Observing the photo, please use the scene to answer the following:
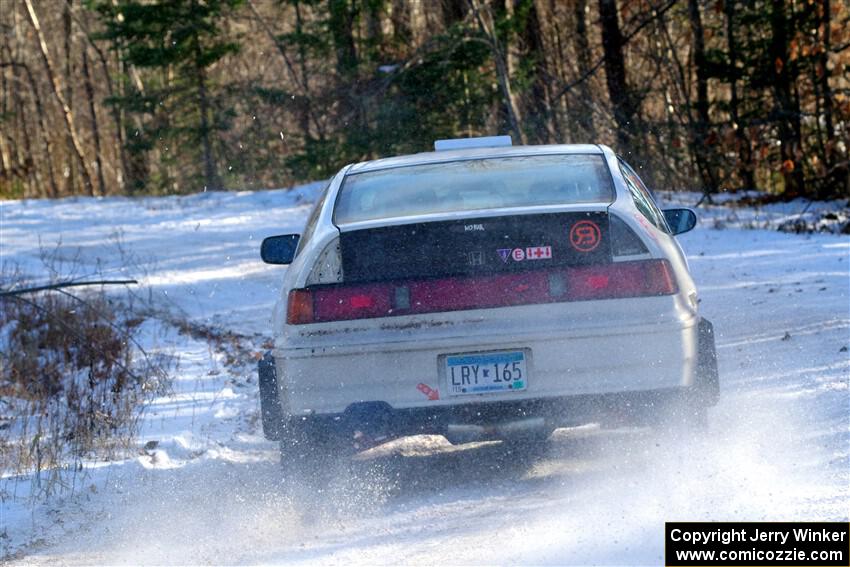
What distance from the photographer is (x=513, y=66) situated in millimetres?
22469

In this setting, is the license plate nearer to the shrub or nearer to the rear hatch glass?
the rear hatch glass

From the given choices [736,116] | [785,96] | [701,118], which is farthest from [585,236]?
[701,118]

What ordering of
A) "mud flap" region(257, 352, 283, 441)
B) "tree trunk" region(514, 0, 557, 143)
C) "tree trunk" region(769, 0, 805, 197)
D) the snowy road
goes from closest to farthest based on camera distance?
the snowy road < "mud flap" region(257, 352, 283, 441) < "tree trunk" region(769, 0, 805, 197) < "tree trunk" region(514, 0, 557, 143)

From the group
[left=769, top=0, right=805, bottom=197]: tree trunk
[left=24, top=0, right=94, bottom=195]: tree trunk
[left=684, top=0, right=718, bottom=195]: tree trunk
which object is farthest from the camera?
[left=24, top=0, right=94, bottom=195]: tree trunk

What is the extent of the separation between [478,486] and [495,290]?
1.12 meters

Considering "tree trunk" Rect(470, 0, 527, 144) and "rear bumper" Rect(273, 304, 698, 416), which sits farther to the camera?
"tree trunk" Rect(470, 0, 527, 144)

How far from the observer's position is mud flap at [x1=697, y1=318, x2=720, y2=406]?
5246 millimetres

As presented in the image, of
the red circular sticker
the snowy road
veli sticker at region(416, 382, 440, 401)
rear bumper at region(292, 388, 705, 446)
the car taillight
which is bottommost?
the snowy road

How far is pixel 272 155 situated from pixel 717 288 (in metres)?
20.0

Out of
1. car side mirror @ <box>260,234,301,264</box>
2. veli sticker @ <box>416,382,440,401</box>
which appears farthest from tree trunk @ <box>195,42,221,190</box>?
veli sticker @ <box>416,382,440,401</box>

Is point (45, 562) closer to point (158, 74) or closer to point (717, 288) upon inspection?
point (717, 288)

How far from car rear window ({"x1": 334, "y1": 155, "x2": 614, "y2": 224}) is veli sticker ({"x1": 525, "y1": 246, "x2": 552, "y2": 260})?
1.02 ft

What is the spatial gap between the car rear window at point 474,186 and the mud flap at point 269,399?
841 millimetres

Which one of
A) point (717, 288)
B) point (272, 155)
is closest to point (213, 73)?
point (272, 155)
